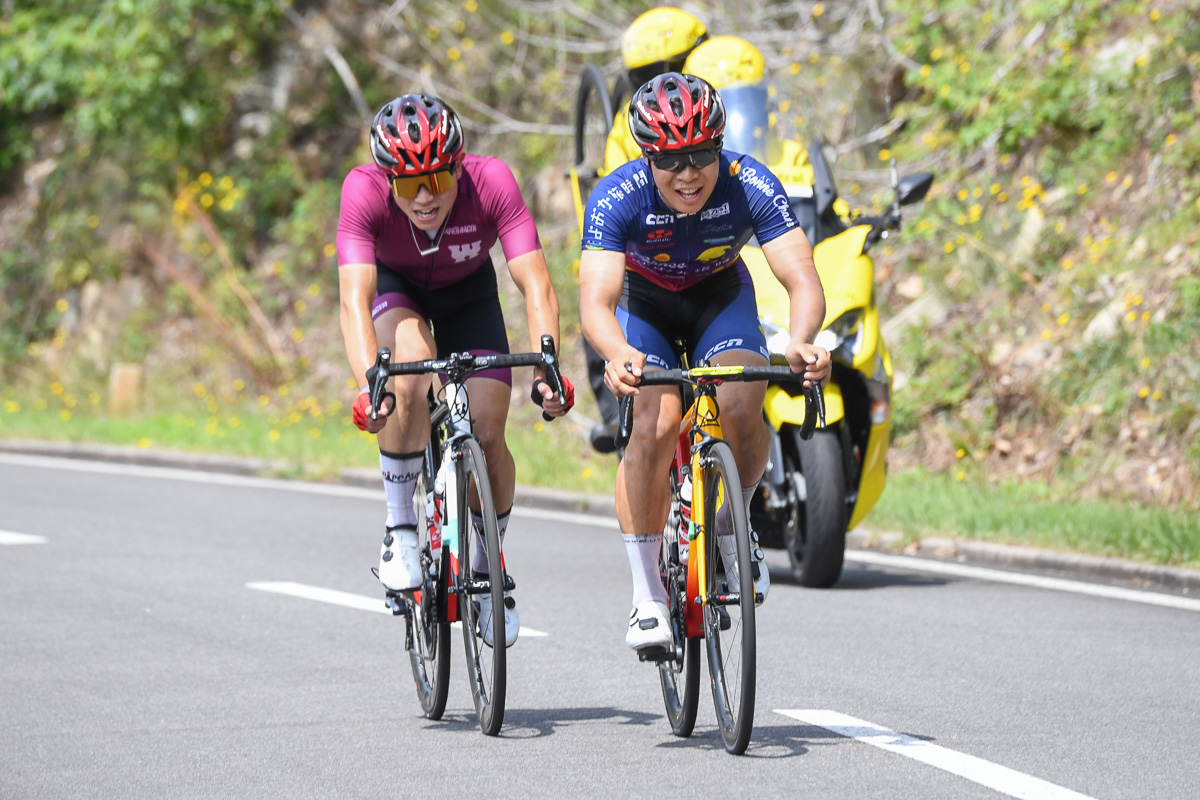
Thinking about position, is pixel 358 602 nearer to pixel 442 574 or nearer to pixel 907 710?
pixel 442 574

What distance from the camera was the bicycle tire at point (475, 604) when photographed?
5.44m

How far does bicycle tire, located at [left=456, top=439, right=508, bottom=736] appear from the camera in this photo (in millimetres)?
5438

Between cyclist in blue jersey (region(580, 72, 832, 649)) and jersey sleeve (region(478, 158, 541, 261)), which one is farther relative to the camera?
jersey sleeve (region(478, 158, 541, 261))

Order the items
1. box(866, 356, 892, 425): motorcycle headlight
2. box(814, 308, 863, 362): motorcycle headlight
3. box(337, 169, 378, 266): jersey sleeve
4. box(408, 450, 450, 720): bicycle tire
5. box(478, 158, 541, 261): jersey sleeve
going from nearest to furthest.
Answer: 1. box(408, 450, 450, 720): bicycle tire
2. box(337, 169, 378, 266): jersey sleeve
3. box(478, 158, 541, 261): jersey sleeve
4. box(814, 308, 863, 362): motorcycle headlight
5. box(866, 356, 892, 425): motorcycle headlight

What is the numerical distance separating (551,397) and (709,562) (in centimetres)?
78

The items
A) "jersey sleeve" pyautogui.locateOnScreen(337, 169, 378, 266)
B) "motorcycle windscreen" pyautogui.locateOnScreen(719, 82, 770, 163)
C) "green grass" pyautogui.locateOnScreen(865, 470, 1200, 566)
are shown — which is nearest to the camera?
"jersey sleeve" pyautogui.locateOnScreen(337, 169, 378, 266)

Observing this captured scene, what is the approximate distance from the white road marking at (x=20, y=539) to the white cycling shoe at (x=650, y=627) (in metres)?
6.20

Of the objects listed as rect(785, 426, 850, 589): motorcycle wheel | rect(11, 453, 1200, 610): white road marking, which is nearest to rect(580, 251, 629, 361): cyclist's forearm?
rect(785, 426, 850, 589): motorcycle wheel

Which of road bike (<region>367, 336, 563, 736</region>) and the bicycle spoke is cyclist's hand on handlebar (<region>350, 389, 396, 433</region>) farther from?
the bicycle spoke

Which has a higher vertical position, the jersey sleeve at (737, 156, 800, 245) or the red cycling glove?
the jersey sleeve at (737, 156, 800, 245)

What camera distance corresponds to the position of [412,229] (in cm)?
621

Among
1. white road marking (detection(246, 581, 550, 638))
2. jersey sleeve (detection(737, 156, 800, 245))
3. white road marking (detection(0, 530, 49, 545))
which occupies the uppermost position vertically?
jersey sleeve (detection(737, 156, 800, 245))

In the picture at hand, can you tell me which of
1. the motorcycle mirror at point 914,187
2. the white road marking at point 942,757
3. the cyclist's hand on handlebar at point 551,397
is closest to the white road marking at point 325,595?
the cyclist's hand on handlebar at point 551,397

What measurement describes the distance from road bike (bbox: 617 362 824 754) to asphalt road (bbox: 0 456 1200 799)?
6.5 inches
